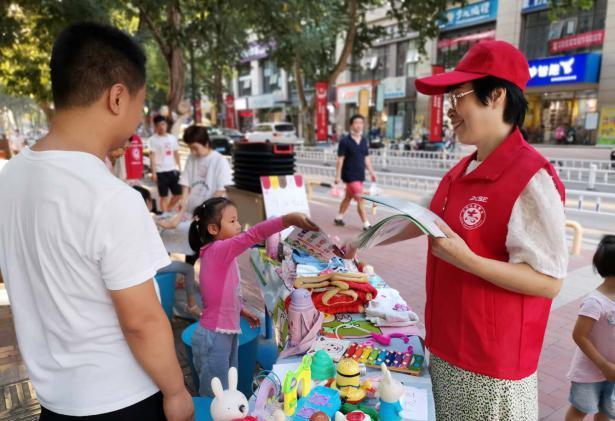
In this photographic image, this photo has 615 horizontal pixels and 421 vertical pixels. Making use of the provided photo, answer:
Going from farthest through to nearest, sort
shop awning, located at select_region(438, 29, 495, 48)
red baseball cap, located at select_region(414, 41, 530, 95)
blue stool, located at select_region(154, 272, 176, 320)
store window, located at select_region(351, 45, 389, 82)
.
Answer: store window, located at select_region(351, 45, 389, 82) < shop awning, located at select_region(438, 29, 495, 48) < blue stool, located at select_region(154, 272, 176, 320) < red baseball cap, located at select_region(414, 41, 530, 95)

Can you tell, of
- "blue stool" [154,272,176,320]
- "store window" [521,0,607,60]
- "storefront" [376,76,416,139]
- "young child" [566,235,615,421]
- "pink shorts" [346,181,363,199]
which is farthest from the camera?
"storefront" [376,76,416,139]

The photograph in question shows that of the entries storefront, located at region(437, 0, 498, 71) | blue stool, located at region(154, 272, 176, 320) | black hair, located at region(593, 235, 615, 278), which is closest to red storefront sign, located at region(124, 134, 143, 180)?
blue stool, located at region(154, 272, 176, 320)

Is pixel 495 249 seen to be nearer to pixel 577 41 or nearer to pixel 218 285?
pixel 218 285

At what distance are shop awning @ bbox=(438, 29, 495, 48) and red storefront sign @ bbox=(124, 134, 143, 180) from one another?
2051cm

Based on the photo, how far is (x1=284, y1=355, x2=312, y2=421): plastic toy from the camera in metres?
1.34

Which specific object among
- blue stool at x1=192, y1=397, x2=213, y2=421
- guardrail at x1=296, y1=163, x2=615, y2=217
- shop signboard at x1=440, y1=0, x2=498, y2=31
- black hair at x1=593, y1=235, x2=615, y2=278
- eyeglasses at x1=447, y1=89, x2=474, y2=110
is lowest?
blue stool at x1=192, y1=397, x2=213, y2=421

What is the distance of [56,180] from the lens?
1028 mm

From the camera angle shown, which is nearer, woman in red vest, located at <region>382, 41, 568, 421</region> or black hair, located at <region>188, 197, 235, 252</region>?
woman in red vest, located at <region>382, 41, 568, 421</region>

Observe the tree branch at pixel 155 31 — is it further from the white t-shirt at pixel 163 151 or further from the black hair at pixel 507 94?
the black hair at pixel 507 94

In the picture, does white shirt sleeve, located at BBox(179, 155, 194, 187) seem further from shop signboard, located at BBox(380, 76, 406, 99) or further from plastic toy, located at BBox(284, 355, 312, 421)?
shop signboard, located at BBox(380, 76, 406, 99)

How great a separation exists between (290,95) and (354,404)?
1460 inches

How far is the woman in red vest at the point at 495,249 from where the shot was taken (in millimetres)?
1268

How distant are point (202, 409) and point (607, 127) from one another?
21.2 metres

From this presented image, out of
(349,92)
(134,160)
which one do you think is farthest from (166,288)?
(349,92)
